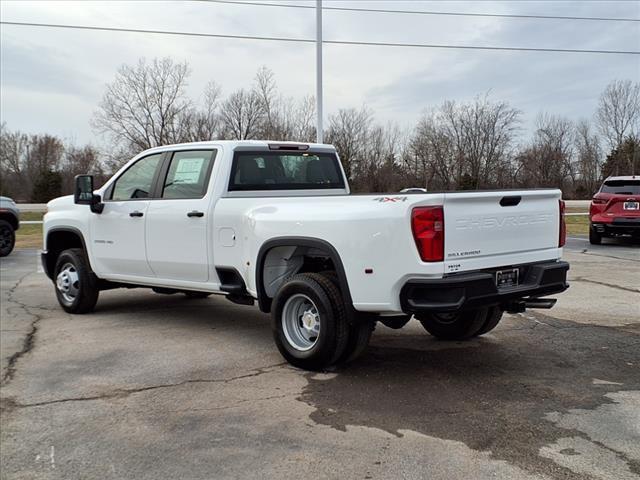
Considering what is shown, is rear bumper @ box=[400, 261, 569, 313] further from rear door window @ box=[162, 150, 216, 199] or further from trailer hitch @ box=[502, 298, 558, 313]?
rear door window @ box=[162, 150, 216, 199]

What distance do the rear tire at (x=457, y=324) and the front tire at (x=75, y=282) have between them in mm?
4201

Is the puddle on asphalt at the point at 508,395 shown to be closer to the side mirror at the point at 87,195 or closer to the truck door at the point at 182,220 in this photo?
the truck door at the point at 182,220

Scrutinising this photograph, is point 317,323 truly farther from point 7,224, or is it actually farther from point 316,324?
point 7,224

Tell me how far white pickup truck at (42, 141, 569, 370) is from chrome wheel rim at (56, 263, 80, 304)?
0.10ft

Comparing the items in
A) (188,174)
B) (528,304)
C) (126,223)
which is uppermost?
(188,174)

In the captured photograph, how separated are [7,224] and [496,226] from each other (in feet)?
44.1

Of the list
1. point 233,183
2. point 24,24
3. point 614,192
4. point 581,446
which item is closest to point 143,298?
point 233,183

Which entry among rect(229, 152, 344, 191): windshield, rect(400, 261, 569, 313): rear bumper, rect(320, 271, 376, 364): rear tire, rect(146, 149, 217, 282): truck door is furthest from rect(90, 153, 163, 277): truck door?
rect(400, 261, 569, 313): rear bumper

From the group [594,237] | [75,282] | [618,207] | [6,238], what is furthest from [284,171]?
[594,237]

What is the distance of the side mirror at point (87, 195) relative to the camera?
701 centimetres

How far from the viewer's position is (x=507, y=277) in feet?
15.3

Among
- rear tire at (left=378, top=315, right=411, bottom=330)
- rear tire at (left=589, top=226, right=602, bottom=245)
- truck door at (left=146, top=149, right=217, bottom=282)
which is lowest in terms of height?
rear tire at (left=589, top=226, right=602, bottom=245)

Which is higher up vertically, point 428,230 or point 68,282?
point 428,230

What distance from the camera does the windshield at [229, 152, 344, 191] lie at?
610cm
